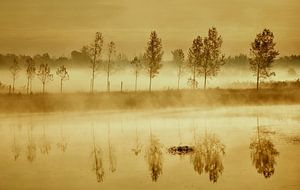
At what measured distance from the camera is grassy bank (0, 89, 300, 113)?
7.92 meters

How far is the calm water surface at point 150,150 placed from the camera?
6.57 meters

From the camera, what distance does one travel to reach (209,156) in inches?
286

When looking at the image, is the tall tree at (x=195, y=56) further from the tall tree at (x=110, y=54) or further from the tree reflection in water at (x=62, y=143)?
the tree reflection in water at (x=62, y=143)

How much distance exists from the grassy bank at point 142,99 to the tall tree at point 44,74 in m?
0.25

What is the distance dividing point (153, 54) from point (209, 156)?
1.82 metres

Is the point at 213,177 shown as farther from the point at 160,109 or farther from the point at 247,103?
the point at 247,103

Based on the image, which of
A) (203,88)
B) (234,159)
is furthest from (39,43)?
(234,159)

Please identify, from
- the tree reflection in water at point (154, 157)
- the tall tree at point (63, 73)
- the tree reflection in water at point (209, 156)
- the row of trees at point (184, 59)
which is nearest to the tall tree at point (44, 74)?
the row of trees at point (184, 59)

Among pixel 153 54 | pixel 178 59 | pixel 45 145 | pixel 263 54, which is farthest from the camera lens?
pixel 263 54

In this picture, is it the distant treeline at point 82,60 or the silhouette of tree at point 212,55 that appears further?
the silhouette of tree at point 212,55

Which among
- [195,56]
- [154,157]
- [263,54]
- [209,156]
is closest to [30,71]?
[154,157]

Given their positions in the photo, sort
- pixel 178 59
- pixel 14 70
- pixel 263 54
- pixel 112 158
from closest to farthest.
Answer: pixel 112 158 → pixel 14 70 → pixel 178 59 → pixel 263 54

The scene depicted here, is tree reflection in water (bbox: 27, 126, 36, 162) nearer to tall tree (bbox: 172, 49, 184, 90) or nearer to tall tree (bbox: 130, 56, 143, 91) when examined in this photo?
tall tree (bbox: 130, 56, 143, 91)

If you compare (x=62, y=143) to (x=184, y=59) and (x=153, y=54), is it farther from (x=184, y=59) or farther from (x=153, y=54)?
(x=184, y=59)
